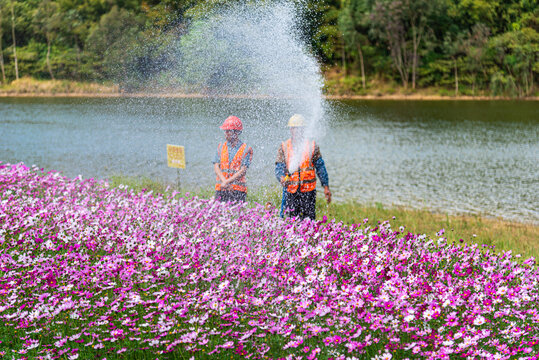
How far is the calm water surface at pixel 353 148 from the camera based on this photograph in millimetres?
18062

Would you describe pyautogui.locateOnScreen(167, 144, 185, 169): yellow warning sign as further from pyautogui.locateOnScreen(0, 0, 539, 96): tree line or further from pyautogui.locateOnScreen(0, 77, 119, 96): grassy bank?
pyautogui.locateOnScreen(0, 77, 119, 96): grassy bank

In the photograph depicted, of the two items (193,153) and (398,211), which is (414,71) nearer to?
(193,153)

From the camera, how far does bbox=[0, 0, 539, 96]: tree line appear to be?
64.8 meters

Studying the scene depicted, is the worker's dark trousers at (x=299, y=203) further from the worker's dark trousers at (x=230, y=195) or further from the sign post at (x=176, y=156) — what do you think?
the sign post at (x=176, y=156)

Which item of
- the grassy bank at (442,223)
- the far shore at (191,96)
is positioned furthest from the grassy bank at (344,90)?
the grassy bank at (442,223)

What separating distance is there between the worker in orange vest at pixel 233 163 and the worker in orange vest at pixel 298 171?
67 centimetres

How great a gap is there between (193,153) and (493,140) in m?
17.0

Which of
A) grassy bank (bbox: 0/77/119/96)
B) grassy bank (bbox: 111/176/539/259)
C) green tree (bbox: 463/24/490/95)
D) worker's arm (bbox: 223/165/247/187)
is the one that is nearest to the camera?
worker's arm (bbox: 223/165/247/187)

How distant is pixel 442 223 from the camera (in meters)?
12.5

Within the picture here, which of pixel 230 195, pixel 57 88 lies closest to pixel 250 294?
pixel 230 195

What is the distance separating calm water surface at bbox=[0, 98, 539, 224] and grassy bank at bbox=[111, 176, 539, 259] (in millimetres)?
1779

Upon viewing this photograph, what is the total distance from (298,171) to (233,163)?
1.07m

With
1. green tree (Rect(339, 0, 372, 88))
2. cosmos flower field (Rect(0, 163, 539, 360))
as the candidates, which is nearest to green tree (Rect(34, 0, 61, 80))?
green tree (Rect(339, 0, 372, 88))

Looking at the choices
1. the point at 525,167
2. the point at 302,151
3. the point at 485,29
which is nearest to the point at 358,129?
the point at 525,167
